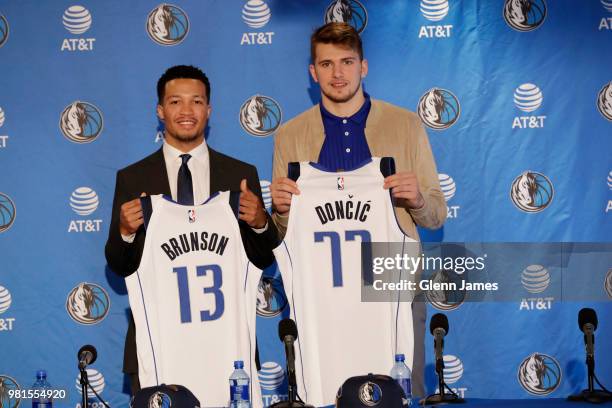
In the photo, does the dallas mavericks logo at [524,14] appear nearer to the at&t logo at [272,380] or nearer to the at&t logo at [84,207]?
the at&t logo at [272,380]

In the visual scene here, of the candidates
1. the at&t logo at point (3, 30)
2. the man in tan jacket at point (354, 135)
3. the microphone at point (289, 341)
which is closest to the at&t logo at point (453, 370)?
the man in tan jacket at point (354, 135)

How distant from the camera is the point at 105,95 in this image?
5.52 metres

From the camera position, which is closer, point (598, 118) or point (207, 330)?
point (207, 330)

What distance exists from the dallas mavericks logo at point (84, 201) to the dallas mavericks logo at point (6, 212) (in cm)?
37

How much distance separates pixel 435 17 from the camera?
548cm

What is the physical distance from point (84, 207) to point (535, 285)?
280 centimetres

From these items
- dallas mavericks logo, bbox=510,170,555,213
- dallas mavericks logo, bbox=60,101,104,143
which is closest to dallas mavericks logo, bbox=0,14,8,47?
dallas mavericks logo, bbox=60,101,104,143

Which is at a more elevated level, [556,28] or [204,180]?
[556,28]

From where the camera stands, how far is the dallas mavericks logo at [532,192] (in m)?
5.46

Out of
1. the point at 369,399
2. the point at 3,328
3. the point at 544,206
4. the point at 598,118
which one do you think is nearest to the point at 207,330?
the point at 369,399

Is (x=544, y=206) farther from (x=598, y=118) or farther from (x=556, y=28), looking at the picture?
(x=556, y=28)

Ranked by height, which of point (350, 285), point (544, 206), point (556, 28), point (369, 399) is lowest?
point (369, 399)

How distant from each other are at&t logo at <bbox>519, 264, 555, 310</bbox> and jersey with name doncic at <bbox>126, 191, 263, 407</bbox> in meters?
1.96

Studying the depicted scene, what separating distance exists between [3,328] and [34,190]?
34.2 inches
